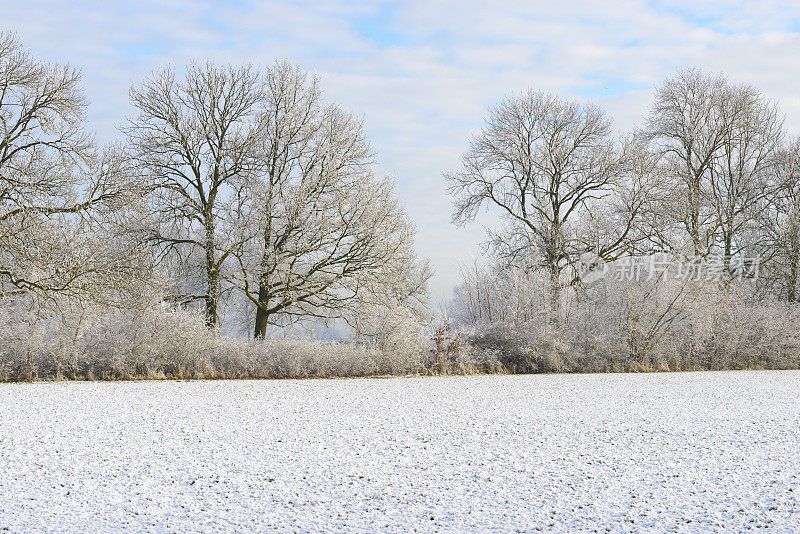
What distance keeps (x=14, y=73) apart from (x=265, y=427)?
11.2 m

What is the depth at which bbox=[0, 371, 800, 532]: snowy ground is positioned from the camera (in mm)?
4922

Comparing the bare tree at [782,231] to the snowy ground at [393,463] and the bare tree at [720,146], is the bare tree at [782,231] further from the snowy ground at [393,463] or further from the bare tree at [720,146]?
the snowy ground at [393,463]

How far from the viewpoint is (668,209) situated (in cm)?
2177

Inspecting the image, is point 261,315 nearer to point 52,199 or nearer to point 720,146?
point 52,199

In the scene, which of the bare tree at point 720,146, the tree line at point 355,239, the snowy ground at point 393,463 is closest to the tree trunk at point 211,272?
the tree line at point 355,239

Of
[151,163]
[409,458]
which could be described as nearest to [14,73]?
[151,163]

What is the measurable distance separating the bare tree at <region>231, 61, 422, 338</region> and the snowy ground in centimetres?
604

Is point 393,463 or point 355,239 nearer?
point 393,463

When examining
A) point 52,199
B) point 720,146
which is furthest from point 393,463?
point 720,146

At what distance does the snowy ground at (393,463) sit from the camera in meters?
4.92

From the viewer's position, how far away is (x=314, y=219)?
1695 cm

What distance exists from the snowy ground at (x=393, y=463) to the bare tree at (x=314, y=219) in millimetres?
6044

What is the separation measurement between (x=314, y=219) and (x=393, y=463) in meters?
11.2

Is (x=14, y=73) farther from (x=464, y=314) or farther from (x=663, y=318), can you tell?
(x=663, y=318)
